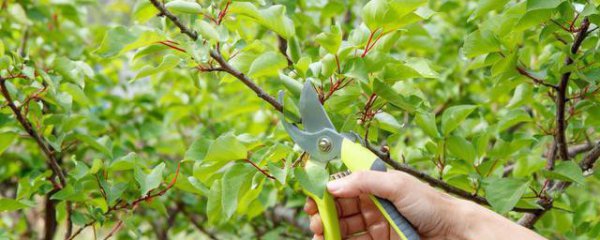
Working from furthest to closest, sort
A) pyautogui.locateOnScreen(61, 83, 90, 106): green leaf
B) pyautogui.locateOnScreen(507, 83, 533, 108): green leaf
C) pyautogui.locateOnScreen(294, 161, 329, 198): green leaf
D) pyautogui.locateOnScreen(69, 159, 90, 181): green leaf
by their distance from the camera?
pyautogui.locateOnScreen(507, 83, 533, 108): green leaf < pyautogui.locateOnScreen(61, 83, 90, 106): green leaf < pyautogui.locateOnScreen(69, 159, 90, 181): green leaf < pyautogui.locateOnScreen(294, 161, 329, 198): green leaf

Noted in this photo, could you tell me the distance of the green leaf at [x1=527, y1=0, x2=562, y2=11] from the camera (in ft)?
3.42

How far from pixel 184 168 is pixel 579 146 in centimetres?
111

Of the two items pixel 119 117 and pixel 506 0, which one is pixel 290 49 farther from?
pixel 119 117

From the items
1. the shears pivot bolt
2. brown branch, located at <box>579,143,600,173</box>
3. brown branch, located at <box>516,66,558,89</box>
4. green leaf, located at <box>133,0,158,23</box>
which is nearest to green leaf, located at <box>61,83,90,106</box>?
green leaf, located at <box>133,0,158,23</box>

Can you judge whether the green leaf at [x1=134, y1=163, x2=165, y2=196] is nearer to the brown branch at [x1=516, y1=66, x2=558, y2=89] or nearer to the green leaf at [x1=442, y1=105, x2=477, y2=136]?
the green leaf at [x1=442, y1=105, x2=477, y2=136]

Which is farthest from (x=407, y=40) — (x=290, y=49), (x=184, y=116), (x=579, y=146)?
(x=184, y=116)

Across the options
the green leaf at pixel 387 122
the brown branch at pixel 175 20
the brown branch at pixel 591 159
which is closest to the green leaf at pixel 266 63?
the brown branch at pixel 175 20

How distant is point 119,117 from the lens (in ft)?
7.14

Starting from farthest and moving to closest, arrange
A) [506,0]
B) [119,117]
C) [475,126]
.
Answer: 1. [119,117]
2. [475,126]
3. [506,0]

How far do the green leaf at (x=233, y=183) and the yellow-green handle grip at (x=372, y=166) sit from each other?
157 mm

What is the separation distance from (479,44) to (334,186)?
383mm

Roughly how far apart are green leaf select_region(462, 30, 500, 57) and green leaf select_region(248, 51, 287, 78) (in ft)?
1.11

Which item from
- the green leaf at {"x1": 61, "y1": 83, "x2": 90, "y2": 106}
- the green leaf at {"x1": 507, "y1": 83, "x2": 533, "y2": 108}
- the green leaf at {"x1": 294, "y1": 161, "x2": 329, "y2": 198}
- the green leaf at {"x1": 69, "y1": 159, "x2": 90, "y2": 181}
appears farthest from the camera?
the green leaf at {"x1": 507, "y1": 83, "x2": 533, "y2": 108}

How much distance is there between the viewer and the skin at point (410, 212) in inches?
41.1
